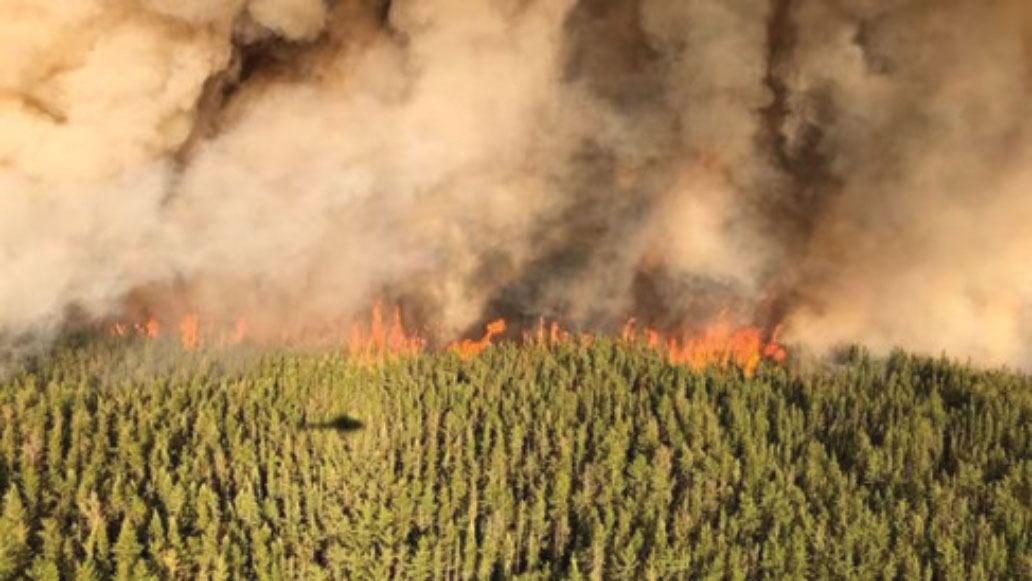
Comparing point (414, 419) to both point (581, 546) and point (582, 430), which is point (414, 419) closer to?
point (582, 430)

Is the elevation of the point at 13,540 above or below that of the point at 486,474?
below

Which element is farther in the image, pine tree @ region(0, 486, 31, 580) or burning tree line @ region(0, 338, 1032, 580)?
burning tree line @ region(0, 338, 1032, 580)

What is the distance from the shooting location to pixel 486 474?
6588cm

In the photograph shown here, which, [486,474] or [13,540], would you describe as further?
[486,474]

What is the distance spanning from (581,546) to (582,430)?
17654mm

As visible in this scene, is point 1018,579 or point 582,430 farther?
point 582,430

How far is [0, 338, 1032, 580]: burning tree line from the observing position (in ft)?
171

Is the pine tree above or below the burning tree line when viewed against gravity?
below

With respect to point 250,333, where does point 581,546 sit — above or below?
below

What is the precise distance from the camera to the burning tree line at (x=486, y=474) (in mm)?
52156

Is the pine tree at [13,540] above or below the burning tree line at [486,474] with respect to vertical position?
below

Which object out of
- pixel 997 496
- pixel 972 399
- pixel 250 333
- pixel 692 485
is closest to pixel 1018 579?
pixel 997 496

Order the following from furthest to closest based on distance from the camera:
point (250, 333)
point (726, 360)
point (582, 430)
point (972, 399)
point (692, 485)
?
point (726, 360)
point (250, 333)
point (972, 399)
point (582, 430)
point (692, 485)

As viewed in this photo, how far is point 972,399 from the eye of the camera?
89375 millimetres
